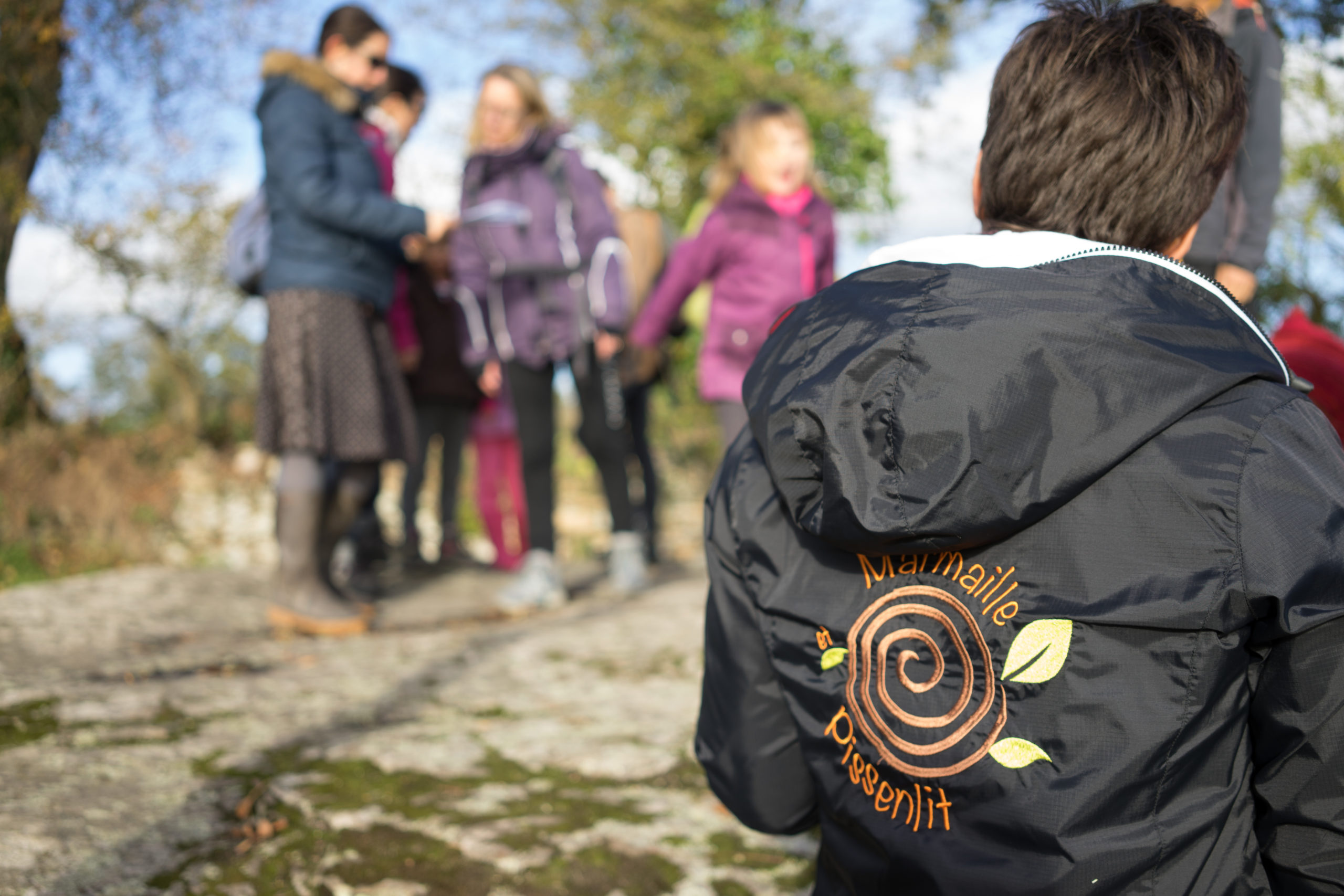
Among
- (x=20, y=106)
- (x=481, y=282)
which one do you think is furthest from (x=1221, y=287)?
(x=20, y=106)

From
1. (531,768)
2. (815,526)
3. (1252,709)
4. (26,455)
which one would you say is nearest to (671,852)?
(531,768)

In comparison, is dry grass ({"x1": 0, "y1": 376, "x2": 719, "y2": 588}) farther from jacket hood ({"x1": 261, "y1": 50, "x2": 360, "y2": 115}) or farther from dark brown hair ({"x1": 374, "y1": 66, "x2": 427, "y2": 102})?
jacket hood ({"x1": 261, "y1": 50, "x2": 360, "y2": 115})

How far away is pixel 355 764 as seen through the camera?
2223mm

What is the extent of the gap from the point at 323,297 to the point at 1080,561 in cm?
301

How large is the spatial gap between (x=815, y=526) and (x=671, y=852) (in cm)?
102

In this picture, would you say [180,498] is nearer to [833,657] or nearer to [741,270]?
[741,270]

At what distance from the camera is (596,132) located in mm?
9656

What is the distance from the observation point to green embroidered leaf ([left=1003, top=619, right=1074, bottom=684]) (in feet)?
3.32

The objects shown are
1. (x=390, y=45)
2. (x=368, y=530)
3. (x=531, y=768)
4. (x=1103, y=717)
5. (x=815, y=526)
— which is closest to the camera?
(x=1103, y=717)

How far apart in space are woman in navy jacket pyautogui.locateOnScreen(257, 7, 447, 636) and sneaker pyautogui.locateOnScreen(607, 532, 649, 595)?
1185mm

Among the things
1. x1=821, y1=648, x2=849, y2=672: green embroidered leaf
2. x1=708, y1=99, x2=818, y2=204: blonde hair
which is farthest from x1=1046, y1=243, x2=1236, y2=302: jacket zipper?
x1=708, y1=99, x2=818, y2=204: blonde hair

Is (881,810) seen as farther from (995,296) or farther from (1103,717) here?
(995,296)

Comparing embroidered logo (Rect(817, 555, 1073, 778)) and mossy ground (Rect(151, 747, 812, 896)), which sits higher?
embroidered logo (Rect(817, 555, 1073, 778))

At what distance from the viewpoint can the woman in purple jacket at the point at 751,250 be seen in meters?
3.75
